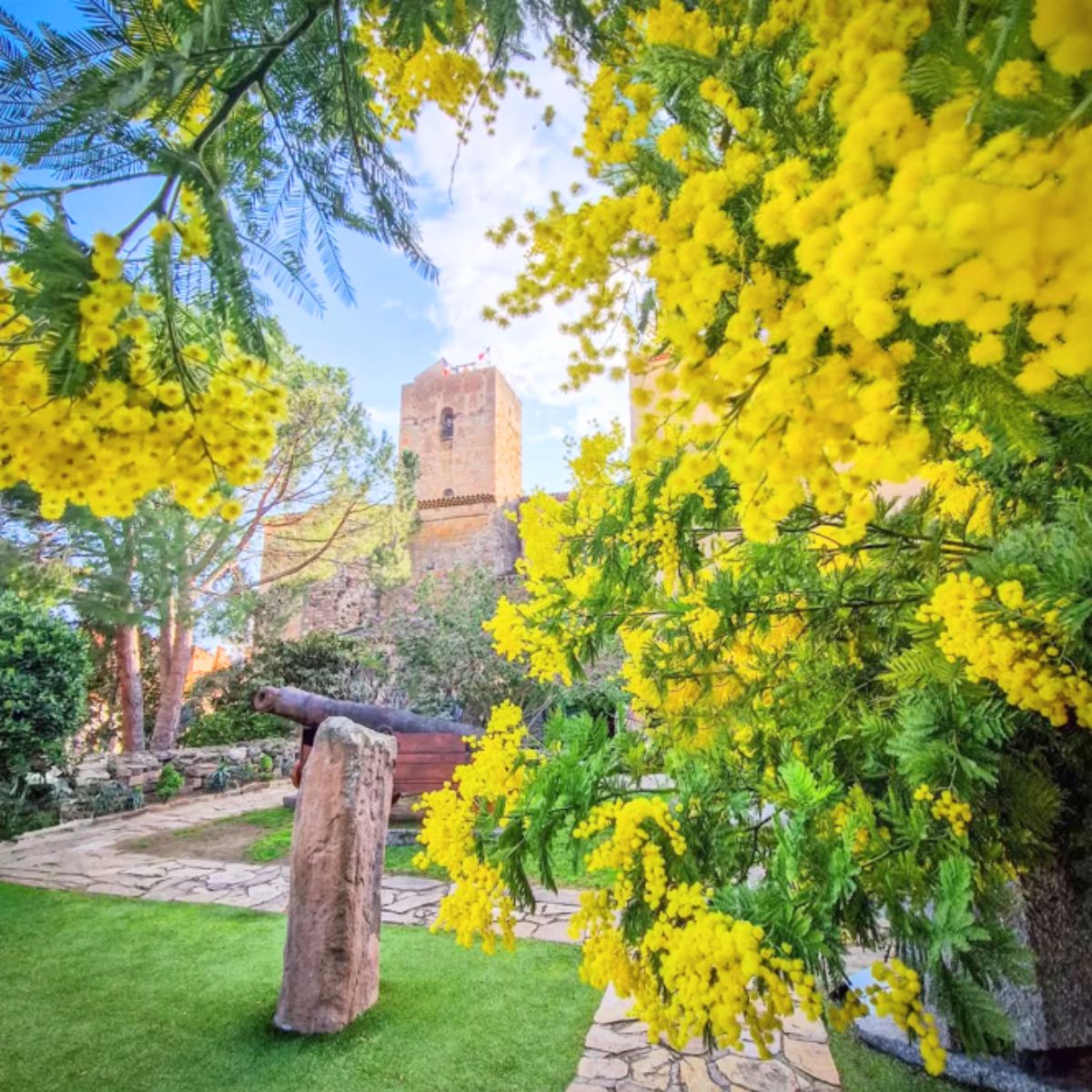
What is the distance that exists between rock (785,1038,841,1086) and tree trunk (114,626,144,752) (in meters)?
11.1

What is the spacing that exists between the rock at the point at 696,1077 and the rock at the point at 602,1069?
0.26 m

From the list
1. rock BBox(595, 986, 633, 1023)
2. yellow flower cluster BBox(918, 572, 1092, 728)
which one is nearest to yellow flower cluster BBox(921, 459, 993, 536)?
yellow flower cluster BBox(918, 572, 1092, 728)

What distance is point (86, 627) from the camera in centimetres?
1079

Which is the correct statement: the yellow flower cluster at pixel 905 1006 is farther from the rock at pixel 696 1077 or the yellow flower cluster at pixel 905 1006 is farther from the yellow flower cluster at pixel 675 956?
the rock at pixel 696 1077

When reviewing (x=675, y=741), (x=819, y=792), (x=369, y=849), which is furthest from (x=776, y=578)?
(x=369, y=849)

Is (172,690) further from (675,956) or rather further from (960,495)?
(960,495)

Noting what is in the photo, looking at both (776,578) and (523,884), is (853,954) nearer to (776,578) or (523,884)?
(776,578)

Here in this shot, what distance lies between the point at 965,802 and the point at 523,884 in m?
1.14

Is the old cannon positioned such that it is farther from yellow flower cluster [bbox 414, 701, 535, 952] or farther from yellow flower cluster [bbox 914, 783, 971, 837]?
yellow flower cluster [bbox 914, 783, 971, 837]

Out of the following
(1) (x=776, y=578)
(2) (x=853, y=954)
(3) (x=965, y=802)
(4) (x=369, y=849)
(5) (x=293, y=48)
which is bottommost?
(2) (x=853, y=954)

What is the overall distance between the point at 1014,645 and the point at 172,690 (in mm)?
12069

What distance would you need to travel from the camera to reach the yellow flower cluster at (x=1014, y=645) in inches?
53.0

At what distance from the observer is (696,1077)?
2.68 meters

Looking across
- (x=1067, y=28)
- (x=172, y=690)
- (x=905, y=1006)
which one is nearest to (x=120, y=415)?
(x=1067, y=28)
